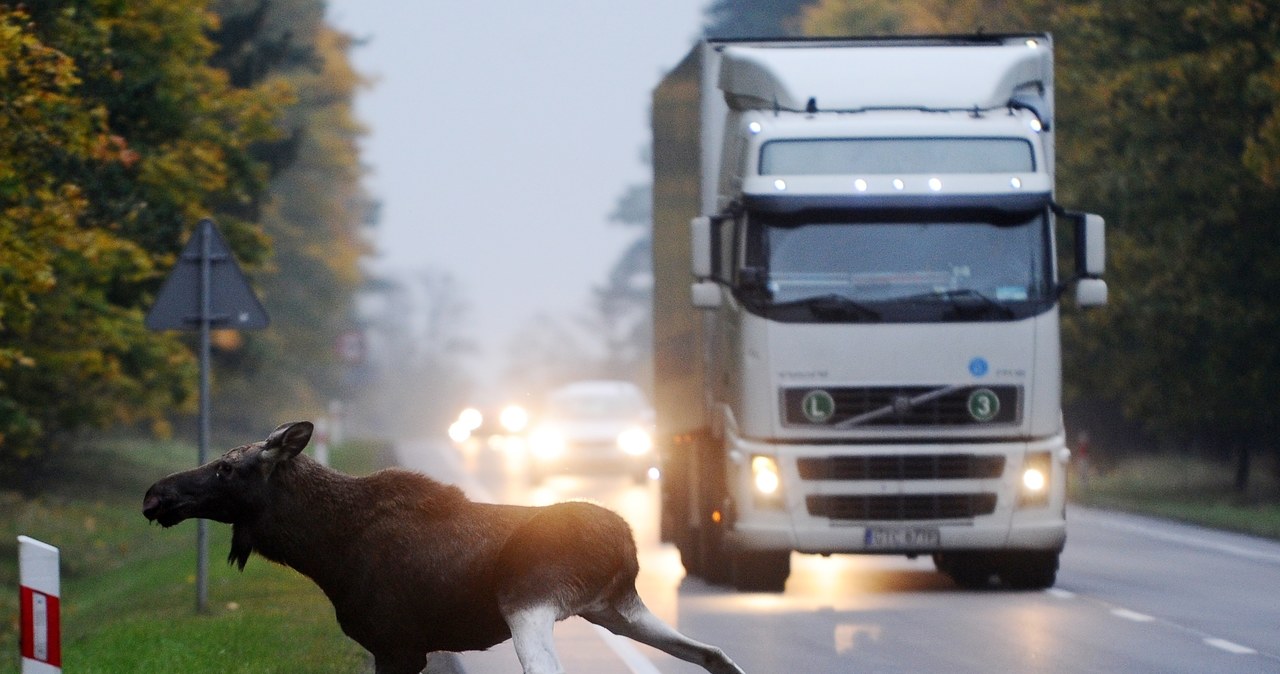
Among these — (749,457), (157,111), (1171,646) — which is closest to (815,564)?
(749,457)

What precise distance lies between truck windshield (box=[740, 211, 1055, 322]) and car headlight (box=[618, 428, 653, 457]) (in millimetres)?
21889

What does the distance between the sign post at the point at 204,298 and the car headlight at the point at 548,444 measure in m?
22.2

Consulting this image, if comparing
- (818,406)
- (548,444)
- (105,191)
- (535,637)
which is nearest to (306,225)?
(548,444)

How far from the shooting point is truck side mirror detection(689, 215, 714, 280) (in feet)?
55.3

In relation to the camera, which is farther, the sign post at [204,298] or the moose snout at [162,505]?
the sign post at [204,298]

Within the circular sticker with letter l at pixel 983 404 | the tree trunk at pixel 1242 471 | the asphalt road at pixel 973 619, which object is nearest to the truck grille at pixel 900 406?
the circular sticker with letter l at pixel 983 404

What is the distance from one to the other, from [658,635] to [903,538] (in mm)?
7682

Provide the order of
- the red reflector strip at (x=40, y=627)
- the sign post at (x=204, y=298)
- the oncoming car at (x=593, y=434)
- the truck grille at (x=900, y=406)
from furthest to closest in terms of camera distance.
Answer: the oncoming car at (x=593, y=434) → the truck grille at (x=900, y=406) → the sign post at (x=204, y=298) → the red reflector strip at (x=40, y=627)

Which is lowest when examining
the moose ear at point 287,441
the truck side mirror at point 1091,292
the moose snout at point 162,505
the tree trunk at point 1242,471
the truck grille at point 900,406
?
the tree trunk at point 1242,471

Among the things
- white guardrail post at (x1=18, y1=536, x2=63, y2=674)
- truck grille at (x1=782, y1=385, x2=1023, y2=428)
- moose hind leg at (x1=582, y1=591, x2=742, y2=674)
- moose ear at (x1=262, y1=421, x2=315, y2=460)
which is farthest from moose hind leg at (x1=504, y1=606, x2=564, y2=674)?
truck grille at (x1=782, y1=385, x2=1023, y2=428)

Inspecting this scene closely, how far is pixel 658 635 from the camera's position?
9602 millimetres

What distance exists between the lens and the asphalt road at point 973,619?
13227 mm

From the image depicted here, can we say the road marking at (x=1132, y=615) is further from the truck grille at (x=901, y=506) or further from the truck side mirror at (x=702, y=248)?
the truck side mirror at (x=702, y=248)

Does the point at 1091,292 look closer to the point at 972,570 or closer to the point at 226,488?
the point at 972,570
